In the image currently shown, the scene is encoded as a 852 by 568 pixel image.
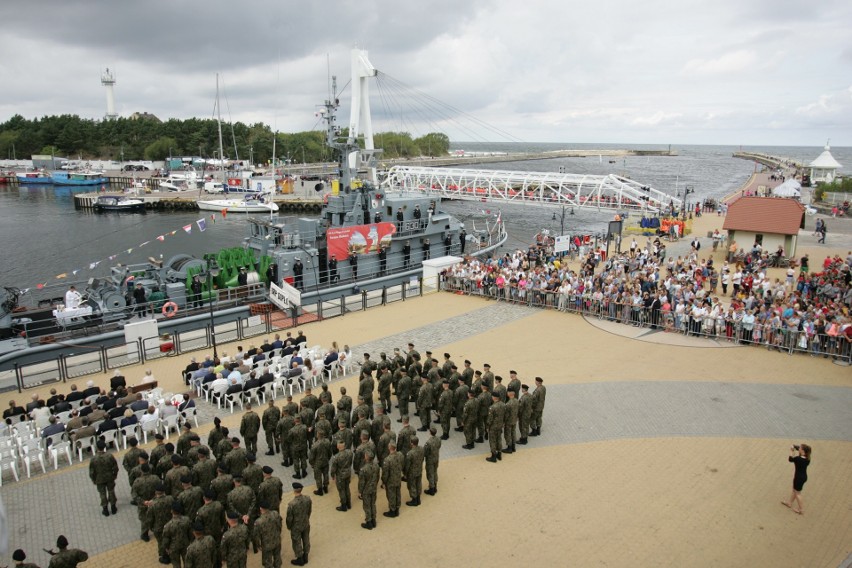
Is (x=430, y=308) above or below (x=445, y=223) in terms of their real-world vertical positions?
below

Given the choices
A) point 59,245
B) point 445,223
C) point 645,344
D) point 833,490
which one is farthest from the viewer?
point 59,245

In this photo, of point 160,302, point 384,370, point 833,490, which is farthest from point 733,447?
point 160,302

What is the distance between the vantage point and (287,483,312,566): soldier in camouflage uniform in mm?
8031

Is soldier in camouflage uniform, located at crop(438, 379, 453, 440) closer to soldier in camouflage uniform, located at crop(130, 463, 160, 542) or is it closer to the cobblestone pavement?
the cobblestone pavement

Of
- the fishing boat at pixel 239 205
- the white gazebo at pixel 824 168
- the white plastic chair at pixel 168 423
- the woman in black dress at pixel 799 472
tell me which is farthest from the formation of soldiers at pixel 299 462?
the white gazebo at pixel 824 168

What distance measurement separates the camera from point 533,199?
5150 cm

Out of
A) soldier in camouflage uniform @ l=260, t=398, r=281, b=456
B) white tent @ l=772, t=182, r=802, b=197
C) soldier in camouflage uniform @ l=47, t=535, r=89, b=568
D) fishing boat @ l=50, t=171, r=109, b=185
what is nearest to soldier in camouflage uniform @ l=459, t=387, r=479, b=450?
soldier in camouflage uniform @ l=260, t=398, r=281, b=456

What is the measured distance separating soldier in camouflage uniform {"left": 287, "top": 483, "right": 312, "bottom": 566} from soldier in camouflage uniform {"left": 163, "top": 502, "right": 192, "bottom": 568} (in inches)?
52.9

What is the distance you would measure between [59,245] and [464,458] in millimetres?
51219

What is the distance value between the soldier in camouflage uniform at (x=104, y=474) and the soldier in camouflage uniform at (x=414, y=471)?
471cm

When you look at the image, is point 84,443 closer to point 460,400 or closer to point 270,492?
point 270,492

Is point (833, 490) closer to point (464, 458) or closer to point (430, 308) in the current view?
point (464, 458)

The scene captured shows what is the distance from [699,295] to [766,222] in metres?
10.5

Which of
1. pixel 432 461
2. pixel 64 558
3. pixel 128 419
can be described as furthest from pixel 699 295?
pixel 64 558
